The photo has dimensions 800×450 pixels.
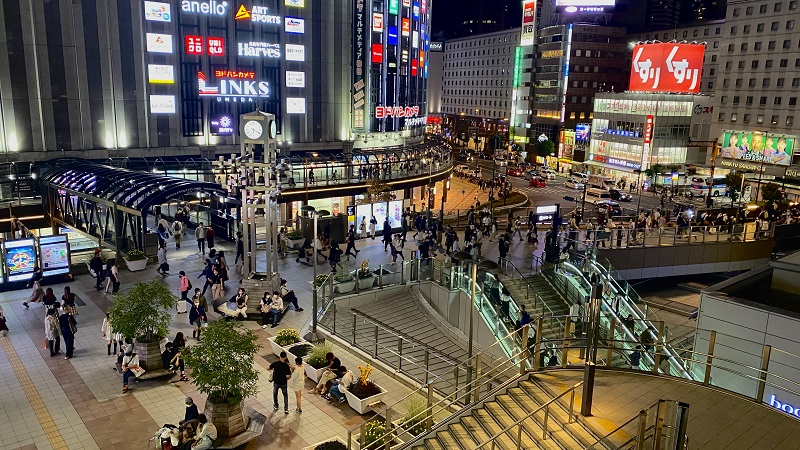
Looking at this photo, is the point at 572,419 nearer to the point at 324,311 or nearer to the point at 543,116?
the point at 324,311

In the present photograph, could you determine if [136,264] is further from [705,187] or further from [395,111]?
[705,187]

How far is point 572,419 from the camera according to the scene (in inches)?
388

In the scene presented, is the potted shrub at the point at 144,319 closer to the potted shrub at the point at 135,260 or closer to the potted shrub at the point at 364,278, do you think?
the potted shrub at the point at 364,278

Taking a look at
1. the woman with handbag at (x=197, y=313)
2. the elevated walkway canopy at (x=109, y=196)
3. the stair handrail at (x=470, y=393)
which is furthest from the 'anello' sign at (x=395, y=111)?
the stair handrail at (x=470, y=393)

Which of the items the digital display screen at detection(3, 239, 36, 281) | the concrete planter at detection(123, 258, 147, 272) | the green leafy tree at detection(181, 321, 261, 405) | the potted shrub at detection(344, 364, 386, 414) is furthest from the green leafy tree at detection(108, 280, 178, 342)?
the concrete planter at detection(123, 258, 147, 272)

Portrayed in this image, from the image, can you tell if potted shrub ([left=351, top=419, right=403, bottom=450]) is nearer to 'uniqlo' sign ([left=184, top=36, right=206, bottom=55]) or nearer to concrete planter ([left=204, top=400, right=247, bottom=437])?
concrete planter ([left=204, top=400, right=247, bottom=437])

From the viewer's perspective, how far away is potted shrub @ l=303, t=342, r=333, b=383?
14867 mm

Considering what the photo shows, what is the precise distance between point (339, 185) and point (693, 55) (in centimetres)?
4405

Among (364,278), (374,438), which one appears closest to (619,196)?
(364,278)

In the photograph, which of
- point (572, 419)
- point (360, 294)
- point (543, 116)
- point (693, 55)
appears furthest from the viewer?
point (543, 116)

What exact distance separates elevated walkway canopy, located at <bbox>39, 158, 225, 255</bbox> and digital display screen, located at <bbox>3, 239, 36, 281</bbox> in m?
3.54

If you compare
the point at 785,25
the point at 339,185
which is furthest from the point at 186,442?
the point at 785,25

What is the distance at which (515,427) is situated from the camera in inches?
404

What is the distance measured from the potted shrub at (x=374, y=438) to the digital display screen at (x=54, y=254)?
16258mm
